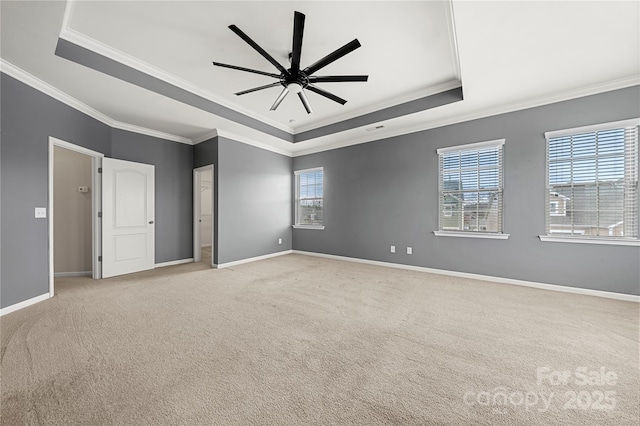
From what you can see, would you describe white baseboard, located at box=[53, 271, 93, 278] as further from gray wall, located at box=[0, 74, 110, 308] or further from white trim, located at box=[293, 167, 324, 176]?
white trim, located at box=[293, 167, 324, 176]

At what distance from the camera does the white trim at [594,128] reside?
2875 mm

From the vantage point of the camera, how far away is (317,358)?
5.86 feet

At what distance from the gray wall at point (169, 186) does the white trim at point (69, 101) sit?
0.32 feet

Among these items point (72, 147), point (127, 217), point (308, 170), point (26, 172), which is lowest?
point (127, 217)

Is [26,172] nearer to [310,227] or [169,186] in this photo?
[169,186]

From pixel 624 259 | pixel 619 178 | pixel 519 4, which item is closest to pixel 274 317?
pixel 519 4

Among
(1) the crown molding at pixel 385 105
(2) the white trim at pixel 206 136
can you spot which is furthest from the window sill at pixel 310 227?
(2) the white trim at pixel 206 136

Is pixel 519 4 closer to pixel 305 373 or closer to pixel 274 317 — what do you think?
pixel 305 373

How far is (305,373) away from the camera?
1.62 m

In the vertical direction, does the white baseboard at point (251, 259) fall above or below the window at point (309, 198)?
below

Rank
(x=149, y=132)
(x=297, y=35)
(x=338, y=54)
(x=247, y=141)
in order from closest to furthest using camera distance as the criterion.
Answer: (x=297, y=35) < (x=338, y=54) < (x=149, y=132) < (x=247, y=141)

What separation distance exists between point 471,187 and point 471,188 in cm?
2

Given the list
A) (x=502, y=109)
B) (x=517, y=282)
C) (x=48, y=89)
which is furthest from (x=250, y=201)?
(x=517, y=282)

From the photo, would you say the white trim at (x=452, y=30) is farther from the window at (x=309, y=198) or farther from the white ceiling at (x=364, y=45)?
the window at (x=309, y=198)
